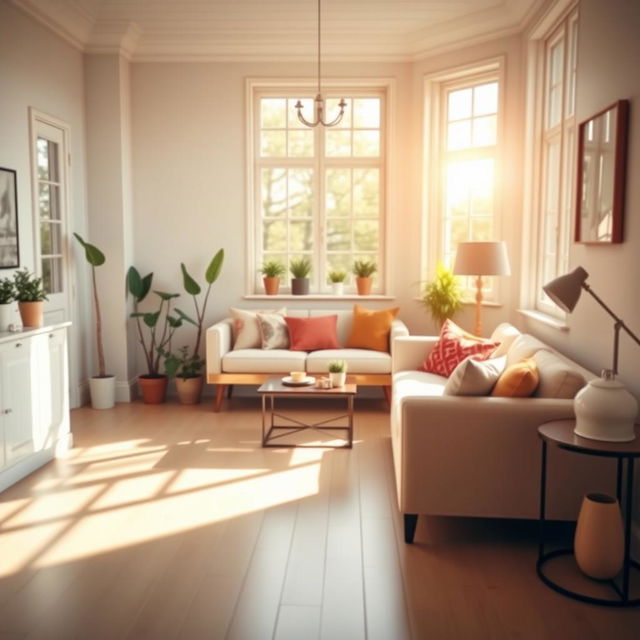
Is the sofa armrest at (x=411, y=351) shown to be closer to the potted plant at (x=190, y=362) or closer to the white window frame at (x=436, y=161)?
the white window frame at (x=436, y=161)

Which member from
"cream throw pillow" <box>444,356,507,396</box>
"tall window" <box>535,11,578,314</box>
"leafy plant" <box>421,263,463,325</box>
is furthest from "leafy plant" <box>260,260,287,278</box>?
"cream throw pillow" <box>444,356,507,396</box>

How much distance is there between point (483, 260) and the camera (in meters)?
5.14

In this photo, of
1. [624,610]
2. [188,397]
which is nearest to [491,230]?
[188,397]

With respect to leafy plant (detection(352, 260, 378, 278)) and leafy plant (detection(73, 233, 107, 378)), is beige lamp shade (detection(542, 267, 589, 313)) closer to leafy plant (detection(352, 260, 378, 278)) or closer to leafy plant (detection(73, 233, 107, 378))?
leafy plant (detection(352, 260, 378, 278))

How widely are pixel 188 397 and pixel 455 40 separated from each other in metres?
3.66

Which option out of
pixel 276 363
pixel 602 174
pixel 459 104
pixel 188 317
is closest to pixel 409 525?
pixel 602 174

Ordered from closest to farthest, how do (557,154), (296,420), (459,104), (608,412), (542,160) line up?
(608,412), (557,154), (542,160), (296,420), (459,104)

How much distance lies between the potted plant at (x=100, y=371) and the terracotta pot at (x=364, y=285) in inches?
85.9

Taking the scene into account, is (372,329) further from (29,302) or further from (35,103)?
(35,103)

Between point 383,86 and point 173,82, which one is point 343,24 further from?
point 173,82

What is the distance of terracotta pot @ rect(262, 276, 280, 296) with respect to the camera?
21.0 feet

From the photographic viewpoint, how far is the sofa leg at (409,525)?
3.20 metres

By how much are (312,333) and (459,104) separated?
91.2 inches

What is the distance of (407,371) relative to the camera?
16.4ft
